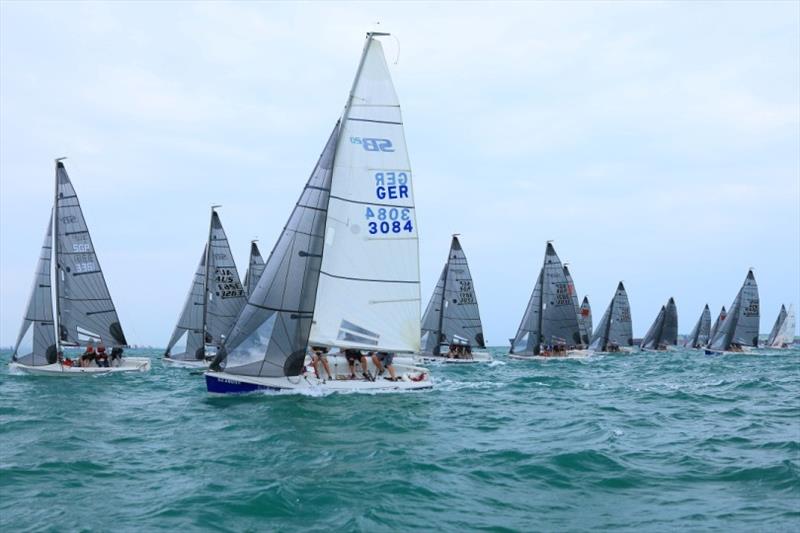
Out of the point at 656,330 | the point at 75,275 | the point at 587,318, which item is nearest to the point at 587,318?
the point at 587,318

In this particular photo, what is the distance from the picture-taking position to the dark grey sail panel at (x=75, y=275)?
3209 centimetres

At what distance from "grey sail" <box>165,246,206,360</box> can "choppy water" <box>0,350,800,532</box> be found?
22.3m

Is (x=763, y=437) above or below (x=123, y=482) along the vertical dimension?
above

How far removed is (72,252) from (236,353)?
14.9 m

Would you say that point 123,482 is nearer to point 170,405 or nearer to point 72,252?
point 170,405

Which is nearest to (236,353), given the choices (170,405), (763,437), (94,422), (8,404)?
(170,405)

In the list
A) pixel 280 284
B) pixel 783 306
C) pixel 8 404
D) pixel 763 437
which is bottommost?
pixel 8 404

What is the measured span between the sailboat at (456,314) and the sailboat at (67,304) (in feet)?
67.9

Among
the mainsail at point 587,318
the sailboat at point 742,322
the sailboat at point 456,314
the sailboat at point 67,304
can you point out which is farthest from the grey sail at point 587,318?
the sailboat at point 67,304

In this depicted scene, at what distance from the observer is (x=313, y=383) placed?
20938 millimetres

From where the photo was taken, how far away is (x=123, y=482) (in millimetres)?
11172

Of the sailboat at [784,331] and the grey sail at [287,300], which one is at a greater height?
the sailboat at [784,331]

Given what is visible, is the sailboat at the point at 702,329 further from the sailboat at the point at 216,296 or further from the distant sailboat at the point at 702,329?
the sailboat at the point at 216,296

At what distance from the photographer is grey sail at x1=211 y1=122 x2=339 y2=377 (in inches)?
822
